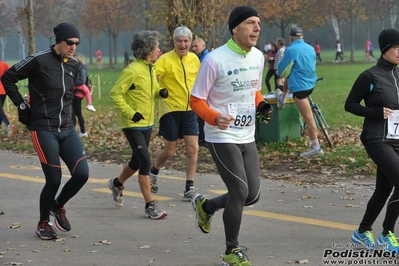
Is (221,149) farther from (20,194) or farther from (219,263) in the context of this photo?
(20,194)

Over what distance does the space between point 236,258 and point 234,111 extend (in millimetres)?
1151

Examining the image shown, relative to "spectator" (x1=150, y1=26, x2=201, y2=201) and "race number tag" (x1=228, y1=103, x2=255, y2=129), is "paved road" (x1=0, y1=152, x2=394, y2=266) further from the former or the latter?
"race number tag" (x1=228, y1=103, x2=255, y2=129)

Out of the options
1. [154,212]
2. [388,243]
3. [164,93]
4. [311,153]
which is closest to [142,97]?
[164,93]

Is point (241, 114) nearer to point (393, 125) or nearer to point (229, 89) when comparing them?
point (229, 89)

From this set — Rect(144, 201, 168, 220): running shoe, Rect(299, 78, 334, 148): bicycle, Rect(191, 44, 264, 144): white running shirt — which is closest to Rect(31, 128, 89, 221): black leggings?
Rect(144, 201, 168, 220): running shoe

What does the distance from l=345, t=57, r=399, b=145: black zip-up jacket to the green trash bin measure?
7105 mm

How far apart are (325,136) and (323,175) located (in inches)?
108

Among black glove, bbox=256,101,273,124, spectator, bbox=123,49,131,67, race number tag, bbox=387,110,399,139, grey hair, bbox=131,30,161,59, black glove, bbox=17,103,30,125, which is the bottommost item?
spectator, bbox=123,49,131,67

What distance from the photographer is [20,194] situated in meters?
10.5

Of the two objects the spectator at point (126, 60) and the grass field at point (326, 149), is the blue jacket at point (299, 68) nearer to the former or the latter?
the grass field at point (326, 149)

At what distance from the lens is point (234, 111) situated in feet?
21.5

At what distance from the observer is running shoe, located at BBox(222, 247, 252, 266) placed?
6316 mm

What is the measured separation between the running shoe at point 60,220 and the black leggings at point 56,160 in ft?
0.44

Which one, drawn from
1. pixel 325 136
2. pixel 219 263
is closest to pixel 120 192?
pixel 219 263
